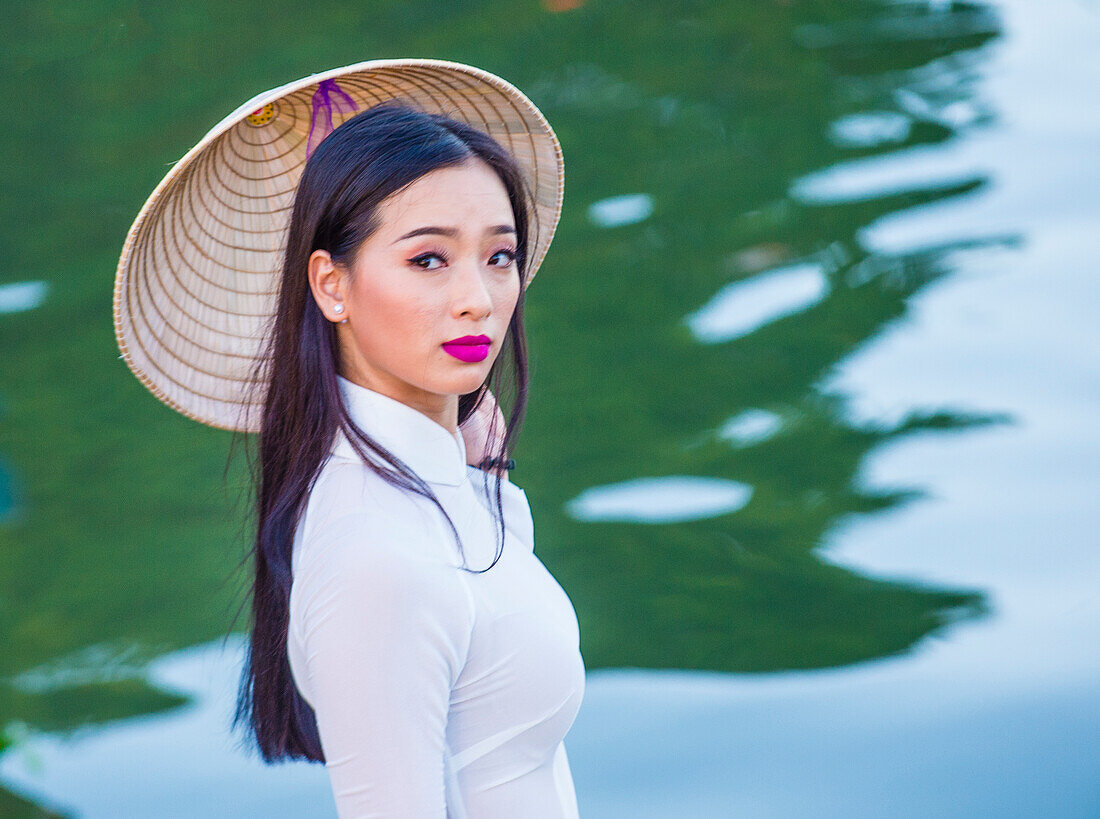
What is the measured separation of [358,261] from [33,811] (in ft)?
6.12

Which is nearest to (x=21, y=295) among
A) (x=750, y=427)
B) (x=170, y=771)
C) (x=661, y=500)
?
(x=170, y=771)

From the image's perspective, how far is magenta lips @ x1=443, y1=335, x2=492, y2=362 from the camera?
1.10 metres

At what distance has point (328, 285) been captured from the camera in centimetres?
114

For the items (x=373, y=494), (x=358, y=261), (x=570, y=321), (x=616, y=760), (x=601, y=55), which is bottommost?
(x=616, y=760)

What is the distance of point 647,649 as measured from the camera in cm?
278

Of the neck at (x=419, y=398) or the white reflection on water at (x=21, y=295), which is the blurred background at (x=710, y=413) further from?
the neck at (x=419, y=398)

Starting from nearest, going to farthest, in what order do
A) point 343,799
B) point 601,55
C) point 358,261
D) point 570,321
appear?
point 343,799 < point 358,261 < point 570,321 < point 601,55

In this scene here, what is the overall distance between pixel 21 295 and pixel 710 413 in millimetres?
2067

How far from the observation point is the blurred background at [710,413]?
2.54 m

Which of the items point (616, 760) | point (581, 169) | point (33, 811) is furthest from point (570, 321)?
point (33, 811)

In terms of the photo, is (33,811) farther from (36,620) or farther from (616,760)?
(616,760)

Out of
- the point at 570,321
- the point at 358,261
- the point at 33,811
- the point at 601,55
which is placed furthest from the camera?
the point at 601,55

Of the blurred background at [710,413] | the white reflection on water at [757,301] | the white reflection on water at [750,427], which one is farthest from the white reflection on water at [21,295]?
the white reflection on water at [750,427]

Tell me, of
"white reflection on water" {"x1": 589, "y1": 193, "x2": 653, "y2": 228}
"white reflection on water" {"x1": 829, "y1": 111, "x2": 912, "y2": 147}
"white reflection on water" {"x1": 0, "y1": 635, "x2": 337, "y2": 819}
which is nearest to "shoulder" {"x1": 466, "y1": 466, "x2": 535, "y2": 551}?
"white reflection on water" {"x1": 0, "y1": 635, "x2": 337, "y2": 819}
